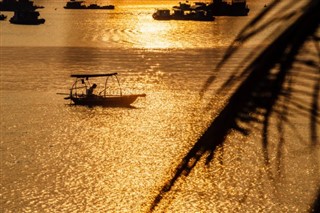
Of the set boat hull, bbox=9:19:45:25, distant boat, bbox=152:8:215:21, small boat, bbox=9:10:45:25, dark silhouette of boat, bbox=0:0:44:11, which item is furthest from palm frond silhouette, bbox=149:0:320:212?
dark silhouette of boat, bbox=0:0:44:11

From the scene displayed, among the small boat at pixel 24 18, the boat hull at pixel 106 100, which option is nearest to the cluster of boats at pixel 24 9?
the small boat at pixel 24 18

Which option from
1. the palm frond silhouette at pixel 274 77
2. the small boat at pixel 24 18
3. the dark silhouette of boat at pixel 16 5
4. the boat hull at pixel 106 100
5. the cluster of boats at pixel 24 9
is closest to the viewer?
the palm frond silhouette at pixel 274 77

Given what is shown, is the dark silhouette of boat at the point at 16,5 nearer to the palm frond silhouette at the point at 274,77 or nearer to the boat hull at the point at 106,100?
the boat hull at the point at 106,100

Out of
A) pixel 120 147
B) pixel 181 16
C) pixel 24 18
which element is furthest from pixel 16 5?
pixel 120 147

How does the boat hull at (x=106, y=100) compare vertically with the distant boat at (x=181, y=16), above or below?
above

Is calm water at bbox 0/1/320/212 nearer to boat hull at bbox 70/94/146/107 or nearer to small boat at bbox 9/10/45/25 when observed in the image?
boat hull at bbox 70/94/146/107

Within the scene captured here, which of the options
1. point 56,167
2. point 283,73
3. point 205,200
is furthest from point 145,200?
point 283,73

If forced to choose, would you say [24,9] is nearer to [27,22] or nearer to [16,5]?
[16,5]

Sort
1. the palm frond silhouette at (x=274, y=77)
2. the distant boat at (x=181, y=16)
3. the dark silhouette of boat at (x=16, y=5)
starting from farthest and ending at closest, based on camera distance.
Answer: the dark silhouette of boat at (x=16, y=5) → the distant boat at (x=181, y=16) → the palm frond silhouette at (x=274, y=77)
